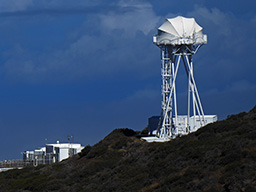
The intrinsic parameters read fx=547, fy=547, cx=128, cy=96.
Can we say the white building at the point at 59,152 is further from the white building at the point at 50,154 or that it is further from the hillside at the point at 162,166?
the hillside at the point at 162,166

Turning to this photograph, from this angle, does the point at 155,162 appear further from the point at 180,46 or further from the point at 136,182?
the point at 180,46

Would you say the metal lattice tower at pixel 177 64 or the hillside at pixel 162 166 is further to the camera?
the metal lattice tower at pixel 177 64

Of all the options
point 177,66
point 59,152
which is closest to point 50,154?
point 59,152

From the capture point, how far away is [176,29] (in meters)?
57.2

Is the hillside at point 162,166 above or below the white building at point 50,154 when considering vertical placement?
below

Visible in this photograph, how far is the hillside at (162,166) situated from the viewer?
34.2 m

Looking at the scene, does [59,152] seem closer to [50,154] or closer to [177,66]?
[50,154]

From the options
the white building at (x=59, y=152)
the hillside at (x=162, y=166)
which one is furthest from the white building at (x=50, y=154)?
the hillside at (x=162, y=166)

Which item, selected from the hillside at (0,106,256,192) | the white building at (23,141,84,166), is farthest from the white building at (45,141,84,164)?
the hillside at (0,106,256,192)

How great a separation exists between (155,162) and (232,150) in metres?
6.98

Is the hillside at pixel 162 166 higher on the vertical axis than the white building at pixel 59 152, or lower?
lower

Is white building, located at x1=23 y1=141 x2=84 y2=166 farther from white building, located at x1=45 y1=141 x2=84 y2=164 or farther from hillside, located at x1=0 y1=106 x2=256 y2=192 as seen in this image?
hillside, located at x1=0 y1=106 x2=256 y2=192

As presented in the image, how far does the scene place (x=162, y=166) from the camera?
40.4 metres

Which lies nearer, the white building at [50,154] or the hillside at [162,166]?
the hillside at [162,166]
